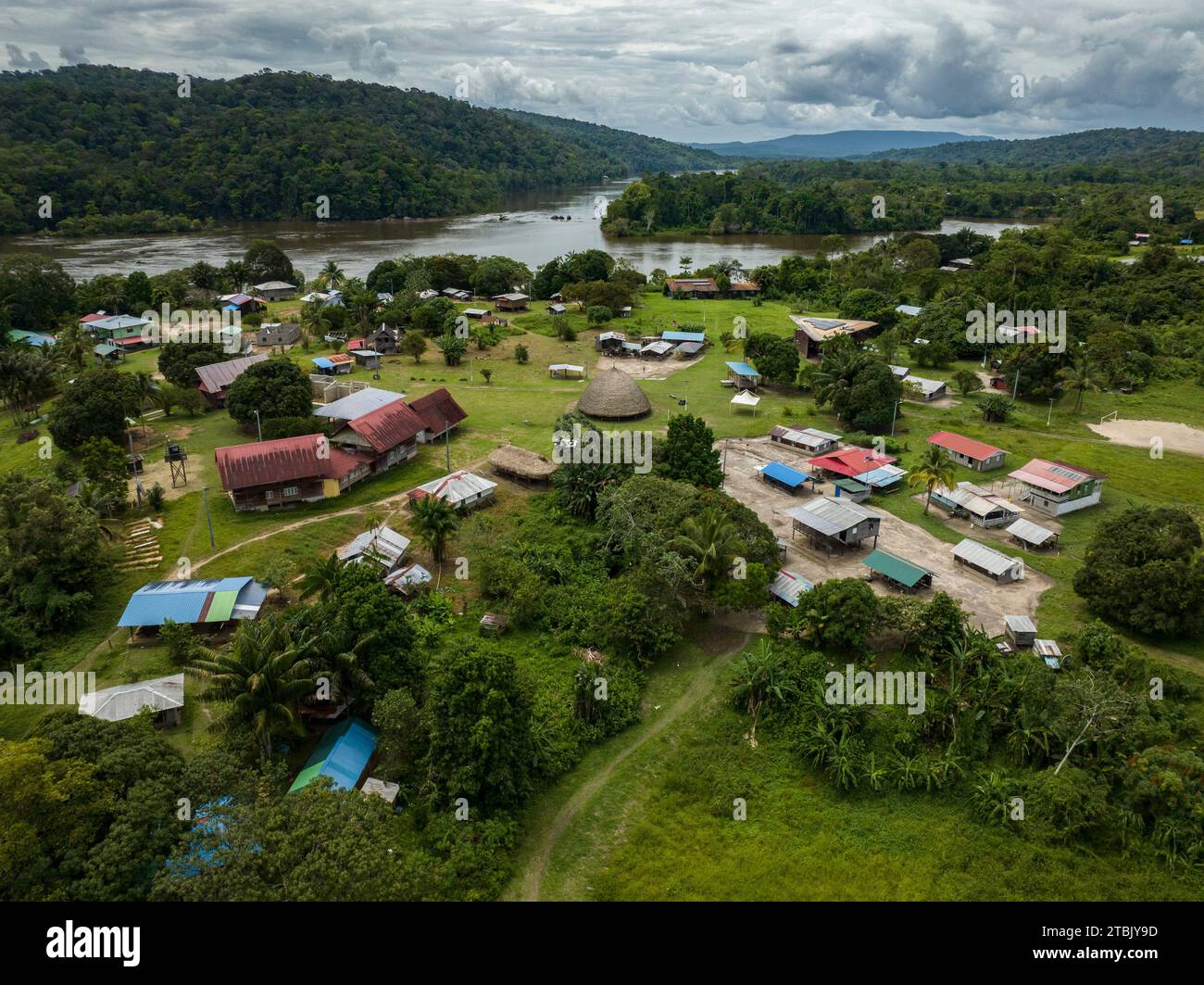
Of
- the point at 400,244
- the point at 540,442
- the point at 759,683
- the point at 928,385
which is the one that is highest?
the point at 400,244

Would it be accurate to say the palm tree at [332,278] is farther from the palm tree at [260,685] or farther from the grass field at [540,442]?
the palm tree at [260,685]

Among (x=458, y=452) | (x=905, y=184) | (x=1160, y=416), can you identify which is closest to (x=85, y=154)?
(x=458, y=452)

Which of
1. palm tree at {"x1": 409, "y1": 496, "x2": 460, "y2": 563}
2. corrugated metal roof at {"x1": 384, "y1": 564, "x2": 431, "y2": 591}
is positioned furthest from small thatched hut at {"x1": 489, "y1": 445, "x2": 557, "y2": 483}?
corrugated metal roof at {"x1": 384, "y1": 564, "x2": 431, "y2": 591}

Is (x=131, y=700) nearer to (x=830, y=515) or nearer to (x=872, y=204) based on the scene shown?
(x=830, y=515)

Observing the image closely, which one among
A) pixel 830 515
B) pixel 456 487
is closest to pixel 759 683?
pixel 830 515

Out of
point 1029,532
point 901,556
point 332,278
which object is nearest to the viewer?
point 901,556

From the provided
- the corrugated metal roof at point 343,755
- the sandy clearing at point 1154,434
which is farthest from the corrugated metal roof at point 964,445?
the corrugated metal roof at point 343,755
